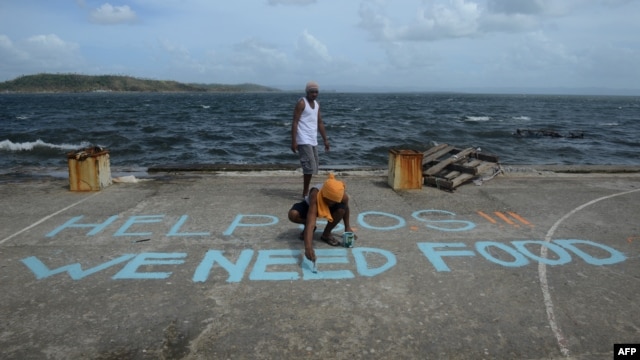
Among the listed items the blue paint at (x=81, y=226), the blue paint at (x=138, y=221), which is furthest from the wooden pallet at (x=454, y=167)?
the blue paint at (x=81, y=226)

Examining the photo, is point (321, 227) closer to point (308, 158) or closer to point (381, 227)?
point (381, 227)

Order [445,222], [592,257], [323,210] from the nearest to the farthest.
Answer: [323,210]
[592,257]
[445,222]

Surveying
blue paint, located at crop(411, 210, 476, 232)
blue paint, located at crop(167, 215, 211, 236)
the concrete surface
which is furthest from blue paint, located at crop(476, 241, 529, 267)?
blue paint, located at crop(167, 215, 211, 236)

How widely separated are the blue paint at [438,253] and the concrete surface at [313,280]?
0.08 ft

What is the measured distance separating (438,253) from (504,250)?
826 millimetres

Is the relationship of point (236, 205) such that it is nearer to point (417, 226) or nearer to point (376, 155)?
point (417, 226)

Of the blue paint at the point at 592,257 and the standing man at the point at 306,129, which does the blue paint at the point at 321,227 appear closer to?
the standing man at the point at 306,129

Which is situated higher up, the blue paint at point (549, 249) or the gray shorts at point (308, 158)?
the gray shorts at point (308, 158)

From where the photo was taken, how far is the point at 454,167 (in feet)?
29.9

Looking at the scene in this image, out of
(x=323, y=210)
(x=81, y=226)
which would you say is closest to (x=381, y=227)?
(x=323, y=210)

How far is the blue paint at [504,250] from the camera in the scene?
4965 mm

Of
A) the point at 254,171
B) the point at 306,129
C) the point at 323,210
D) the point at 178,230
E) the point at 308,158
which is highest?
the point at 306,129

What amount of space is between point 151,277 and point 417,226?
3546 mm

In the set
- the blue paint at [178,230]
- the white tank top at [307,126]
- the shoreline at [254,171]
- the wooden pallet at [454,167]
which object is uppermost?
the white tank top at [307,126]
